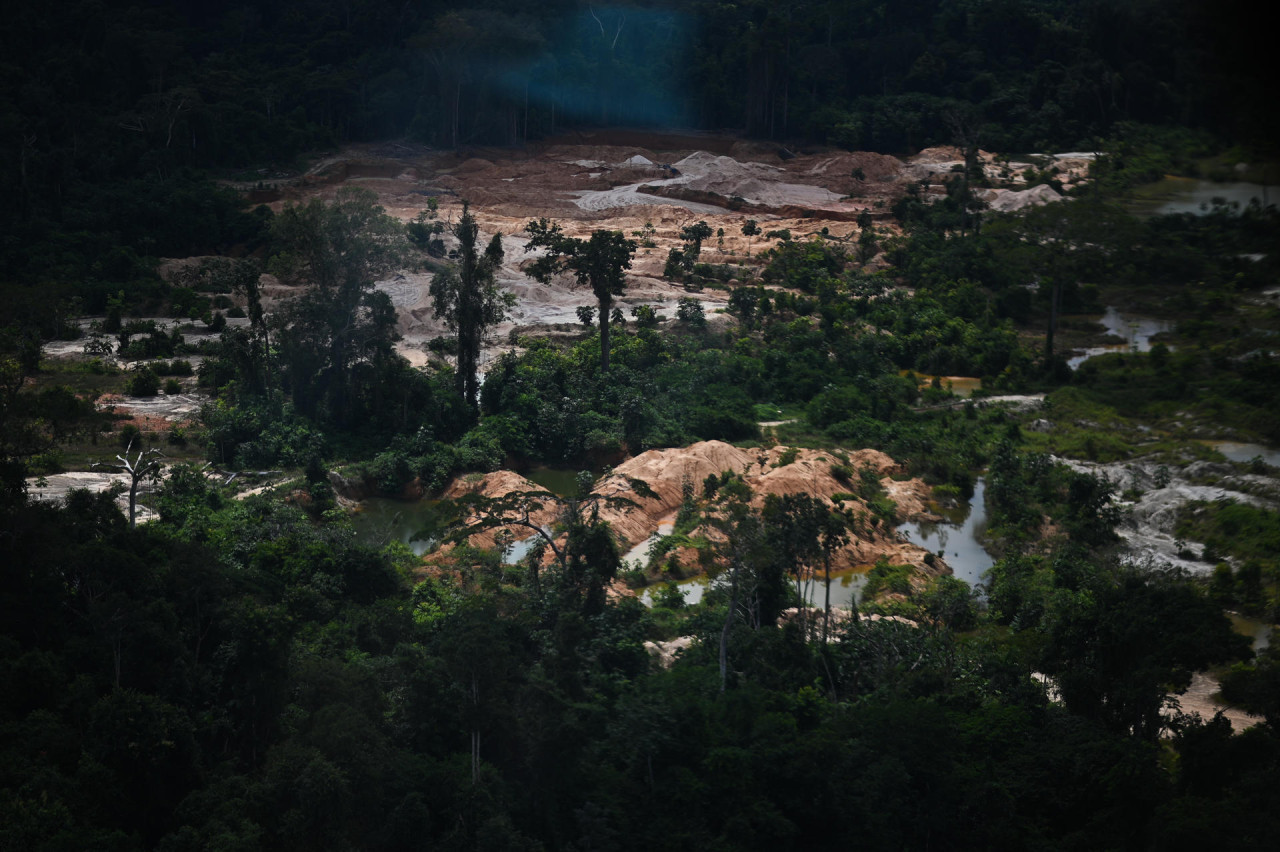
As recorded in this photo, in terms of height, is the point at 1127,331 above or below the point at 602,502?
above

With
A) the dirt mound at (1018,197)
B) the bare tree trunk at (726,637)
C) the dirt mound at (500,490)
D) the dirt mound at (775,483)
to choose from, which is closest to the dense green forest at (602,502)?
the bare tree trunk at (726,637)

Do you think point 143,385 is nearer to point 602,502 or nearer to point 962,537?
point 602,502

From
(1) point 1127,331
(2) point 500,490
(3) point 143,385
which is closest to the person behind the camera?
(2) point 500,490

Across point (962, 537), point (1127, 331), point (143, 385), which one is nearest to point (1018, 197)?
point (1127, 331)

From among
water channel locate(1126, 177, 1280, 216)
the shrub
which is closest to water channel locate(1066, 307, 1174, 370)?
water channel locate(1126, 177, 1280, 216)

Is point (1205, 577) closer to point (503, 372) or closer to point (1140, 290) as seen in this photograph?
point (503, 372)
